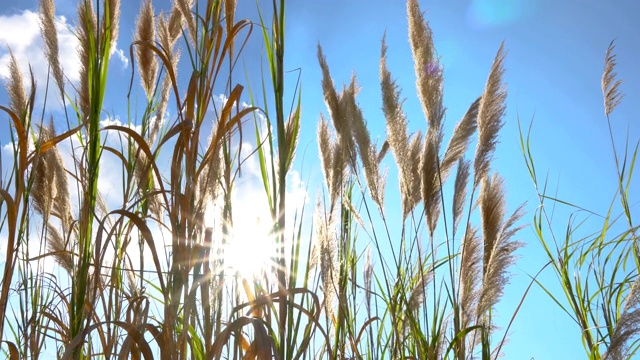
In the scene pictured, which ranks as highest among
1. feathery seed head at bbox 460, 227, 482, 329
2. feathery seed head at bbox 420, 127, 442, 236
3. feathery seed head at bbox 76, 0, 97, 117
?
feathery seed head at bbox 76, 0, 97, 117

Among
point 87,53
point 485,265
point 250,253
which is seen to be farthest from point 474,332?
point 87,53

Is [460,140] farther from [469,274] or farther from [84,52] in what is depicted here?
[84,52]

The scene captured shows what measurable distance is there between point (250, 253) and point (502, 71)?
1.22m

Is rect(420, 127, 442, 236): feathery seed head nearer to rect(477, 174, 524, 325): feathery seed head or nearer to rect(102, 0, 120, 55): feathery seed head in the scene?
rect(477, 174, 524, 325): feathery seed head

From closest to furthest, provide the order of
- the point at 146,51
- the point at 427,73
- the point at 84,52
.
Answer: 1. the point at 84,52
2. the point at 146,51
3. the point at 427,73

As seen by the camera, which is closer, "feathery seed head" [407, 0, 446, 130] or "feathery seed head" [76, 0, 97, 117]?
"feathery seed head" [76, 0, 97, 117]

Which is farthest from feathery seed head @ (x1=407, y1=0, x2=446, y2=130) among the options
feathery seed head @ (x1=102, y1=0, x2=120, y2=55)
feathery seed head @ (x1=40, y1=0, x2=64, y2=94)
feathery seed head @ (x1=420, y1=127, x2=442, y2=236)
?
feathery seed head @ (x1=40, y1=0, x2=64, y2=94)

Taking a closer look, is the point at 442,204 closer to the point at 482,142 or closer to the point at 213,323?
the point at 482,142

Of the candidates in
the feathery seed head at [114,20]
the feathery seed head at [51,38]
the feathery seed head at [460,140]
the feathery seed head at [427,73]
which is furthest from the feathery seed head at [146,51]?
the feathery seed head at [460,140]

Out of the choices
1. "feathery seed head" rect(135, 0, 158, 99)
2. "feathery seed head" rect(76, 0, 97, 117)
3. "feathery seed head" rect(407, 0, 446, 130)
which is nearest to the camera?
"feathery seed head" rect(76, 0, 97, 117)

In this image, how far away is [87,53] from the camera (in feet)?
6.78

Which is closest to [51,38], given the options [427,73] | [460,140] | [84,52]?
[84,52]

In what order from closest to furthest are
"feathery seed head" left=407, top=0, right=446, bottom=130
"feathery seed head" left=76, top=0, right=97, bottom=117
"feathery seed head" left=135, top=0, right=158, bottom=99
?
1. "feathery seed head" left=76, top=0, right=97, bottom=117
2. "feathery seed head" left=135, top=0, right=158, bottom=99
3. "feathery seed head" left=407, top=0, right=446, bottom=130

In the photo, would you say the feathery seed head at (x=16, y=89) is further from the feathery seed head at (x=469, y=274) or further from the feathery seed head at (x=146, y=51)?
the feathery seed head at (x=469, y=274)
